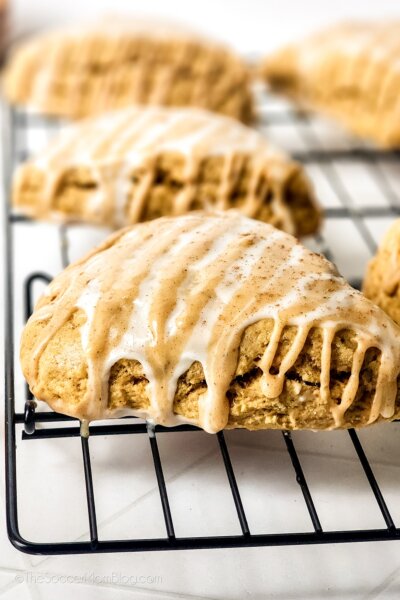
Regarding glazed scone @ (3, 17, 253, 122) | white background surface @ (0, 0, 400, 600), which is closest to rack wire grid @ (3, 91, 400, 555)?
white background surface @ (0, 0, 400, 600)

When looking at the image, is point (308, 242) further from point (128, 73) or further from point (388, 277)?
point (128, 73)

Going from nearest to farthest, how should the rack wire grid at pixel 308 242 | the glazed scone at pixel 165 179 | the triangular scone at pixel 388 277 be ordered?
the rack wire grid at pixel 308 242 < the triangular scone at pixel 388 277 < the glazed scone at pixel 165 179

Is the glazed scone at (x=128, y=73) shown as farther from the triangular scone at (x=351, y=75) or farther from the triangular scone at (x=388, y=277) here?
the triangular scone at (x=388, y=277)

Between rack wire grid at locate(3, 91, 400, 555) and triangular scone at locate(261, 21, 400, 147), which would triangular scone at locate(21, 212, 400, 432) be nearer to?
rack wire grid at locate(3, 91, 400, 555)

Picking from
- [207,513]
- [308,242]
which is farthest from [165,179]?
[207,513]

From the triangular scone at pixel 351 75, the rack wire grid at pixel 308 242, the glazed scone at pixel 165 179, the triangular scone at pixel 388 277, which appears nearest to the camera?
the rack wire grid at pixel 308 242

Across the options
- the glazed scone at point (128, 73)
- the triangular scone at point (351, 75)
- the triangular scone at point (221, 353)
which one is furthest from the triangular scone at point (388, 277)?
the glazed scone at point (128, 73)
